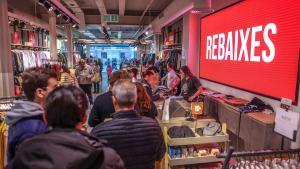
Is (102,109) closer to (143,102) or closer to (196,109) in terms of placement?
(143,102)

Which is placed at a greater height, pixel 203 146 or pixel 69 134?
pixel 69 134

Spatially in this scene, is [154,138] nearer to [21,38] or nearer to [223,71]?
[223,71]

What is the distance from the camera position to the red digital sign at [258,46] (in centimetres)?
348

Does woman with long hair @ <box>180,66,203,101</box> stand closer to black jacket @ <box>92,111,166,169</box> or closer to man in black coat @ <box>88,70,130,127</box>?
man in black coat @ <box>88,70,130,127</box>

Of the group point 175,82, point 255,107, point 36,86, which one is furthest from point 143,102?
point 175,82

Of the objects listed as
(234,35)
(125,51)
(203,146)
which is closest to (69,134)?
(203,146)

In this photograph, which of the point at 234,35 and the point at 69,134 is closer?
the point at 69,134

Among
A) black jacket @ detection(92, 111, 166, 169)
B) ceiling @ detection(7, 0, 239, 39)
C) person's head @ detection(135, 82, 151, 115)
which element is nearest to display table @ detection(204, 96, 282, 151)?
person's head @ detection(135, 82, 151, 115)

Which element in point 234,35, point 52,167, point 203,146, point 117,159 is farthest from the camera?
point 234,35

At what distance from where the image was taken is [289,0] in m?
3.53

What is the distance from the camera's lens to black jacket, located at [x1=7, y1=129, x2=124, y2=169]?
1065mm

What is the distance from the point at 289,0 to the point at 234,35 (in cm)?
153

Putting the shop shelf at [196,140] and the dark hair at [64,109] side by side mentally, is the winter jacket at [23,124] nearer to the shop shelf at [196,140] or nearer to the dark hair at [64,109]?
the dark hair at [64,109]

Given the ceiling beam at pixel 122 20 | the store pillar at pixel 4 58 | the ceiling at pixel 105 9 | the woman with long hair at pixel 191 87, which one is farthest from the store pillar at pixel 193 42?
the ceiling beam at pixel 122 20
